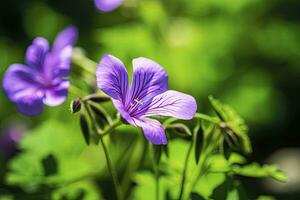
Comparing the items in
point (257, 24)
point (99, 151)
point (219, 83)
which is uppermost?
point (257, 24)

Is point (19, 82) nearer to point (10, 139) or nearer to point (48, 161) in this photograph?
point (48, 161)

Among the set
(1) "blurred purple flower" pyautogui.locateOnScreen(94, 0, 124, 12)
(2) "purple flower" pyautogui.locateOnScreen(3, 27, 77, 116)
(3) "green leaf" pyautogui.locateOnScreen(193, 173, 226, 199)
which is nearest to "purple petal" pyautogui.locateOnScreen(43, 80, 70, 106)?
(2) "purple flower" pyautogui.locateOnScreen(3, 27, 77, 116)

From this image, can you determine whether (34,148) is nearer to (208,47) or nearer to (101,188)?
(101,188)

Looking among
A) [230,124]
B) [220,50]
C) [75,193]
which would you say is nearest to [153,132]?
[230,124]

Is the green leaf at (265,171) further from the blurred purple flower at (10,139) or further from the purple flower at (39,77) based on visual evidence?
the blurred purple flower at (10,139)

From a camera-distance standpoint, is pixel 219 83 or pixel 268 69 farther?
pixel 268 69

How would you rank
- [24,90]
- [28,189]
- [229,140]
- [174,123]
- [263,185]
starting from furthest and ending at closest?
[263,185] → [28,189] → [24,90] → [174,123] → [229,140]

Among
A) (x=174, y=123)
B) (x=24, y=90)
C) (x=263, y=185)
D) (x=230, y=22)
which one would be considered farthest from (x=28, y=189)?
(x=230, y=22)
